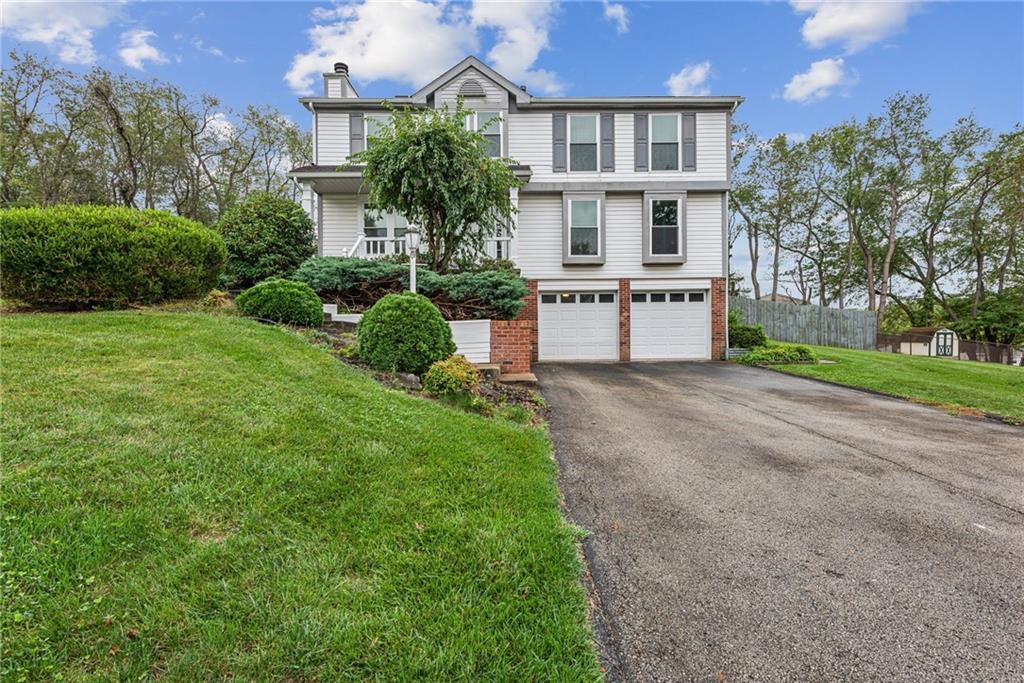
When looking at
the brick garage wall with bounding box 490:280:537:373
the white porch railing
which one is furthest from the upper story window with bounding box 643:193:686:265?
the brick garage wall with bounding box 490:280:537:373

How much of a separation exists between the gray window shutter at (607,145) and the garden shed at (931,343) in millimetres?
16068

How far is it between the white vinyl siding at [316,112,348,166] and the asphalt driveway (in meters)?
11.0

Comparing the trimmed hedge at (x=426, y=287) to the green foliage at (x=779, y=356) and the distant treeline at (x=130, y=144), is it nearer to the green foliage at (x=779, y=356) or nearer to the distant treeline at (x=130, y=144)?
the green foliage at (x=779, y=356)

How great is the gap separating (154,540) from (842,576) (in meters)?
3.36

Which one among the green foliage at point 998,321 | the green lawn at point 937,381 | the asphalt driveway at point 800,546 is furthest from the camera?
the green foliage at point 998,321

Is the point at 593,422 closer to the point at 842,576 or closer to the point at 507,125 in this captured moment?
the point at 842,576

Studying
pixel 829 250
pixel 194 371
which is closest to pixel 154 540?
pixel 194 371

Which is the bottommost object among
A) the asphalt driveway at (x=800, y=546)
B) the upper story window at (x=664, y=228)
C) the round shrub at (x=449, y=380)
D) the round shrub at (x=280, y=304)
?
the asphalt driveway at (x=800, y=546)

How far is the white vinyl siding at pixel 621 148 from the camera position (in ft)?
42.5

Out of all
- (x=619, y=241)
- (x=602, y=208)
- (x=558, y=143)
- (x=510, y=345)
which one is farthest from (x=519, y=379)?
(x=558, y=143)

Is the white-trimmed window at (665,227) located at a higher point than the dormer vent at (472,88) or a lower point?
lower

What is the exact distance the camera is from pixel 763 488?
356 centimetres

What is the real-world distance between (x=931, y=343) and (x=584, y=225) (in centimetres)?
1729

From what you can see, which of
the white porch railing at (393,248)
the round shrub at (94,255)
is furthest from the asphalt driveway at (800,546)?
the white porch railing at (393,248)
